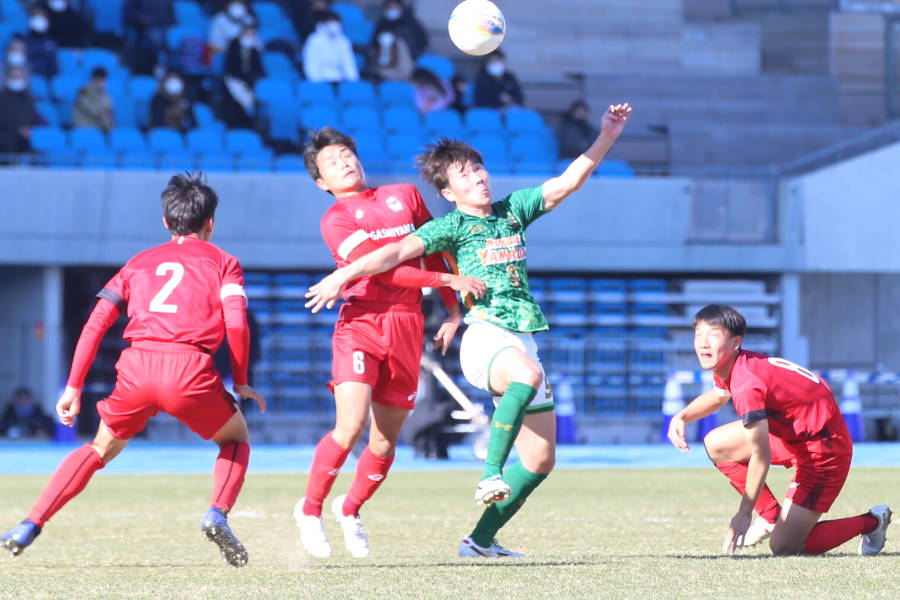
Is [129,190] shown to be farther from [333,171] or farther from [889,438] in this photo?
[333,171]

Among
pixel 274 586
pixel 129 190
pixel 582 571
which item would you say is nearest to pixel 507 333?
pixel 582 571

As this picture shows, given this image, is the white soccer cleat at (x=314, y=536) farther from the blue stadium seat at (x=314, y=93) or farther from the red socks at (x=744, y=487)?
the blue stadium seat at (x=314, y=93)

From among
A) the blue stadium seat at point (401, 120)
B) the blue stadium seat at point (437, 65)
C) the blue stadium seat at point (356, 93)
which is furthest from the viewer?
the blue stadium seat at point (437, 65)

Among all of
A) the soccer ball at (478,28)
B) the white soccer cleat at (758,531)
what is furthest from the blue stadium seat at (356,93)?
the white soccer cleat at (758,531)

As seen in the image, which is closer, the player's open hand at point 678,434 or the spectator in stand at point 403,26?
the player's open hand at point 678,434

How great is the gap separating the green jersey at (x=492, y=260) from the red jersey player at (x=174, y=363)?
0.95 metres

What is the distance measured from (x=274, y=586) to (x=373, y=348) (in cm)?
145

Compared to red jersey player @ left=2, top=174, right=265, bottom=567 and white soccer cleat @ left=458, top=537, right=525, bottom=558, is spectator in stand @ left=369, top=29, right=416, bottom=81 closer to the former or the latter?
white soccer cleat @ left=458, top=537, right=525, bottom=558

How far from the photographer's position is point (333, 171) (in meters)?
7.23

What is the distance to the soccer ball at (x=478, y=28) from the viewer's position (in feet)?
26.0

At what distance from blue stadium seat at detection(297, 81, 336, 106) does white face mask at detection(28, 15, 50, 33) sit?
11.7ft

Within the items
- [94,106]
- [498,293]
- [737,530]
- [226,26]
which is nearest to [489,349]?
[498,293]

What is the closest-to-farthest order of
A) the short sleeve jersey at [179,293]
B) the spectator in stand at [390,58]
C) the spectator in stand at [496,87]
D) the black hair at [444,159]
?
1. the short sleeve jersey at [179,293]
2. the black hair at [444,159]
3. the spectator in stand at [496,87]
4. the spectator in stand at [390,58]

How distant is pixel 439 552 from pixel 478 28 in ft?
8.53
